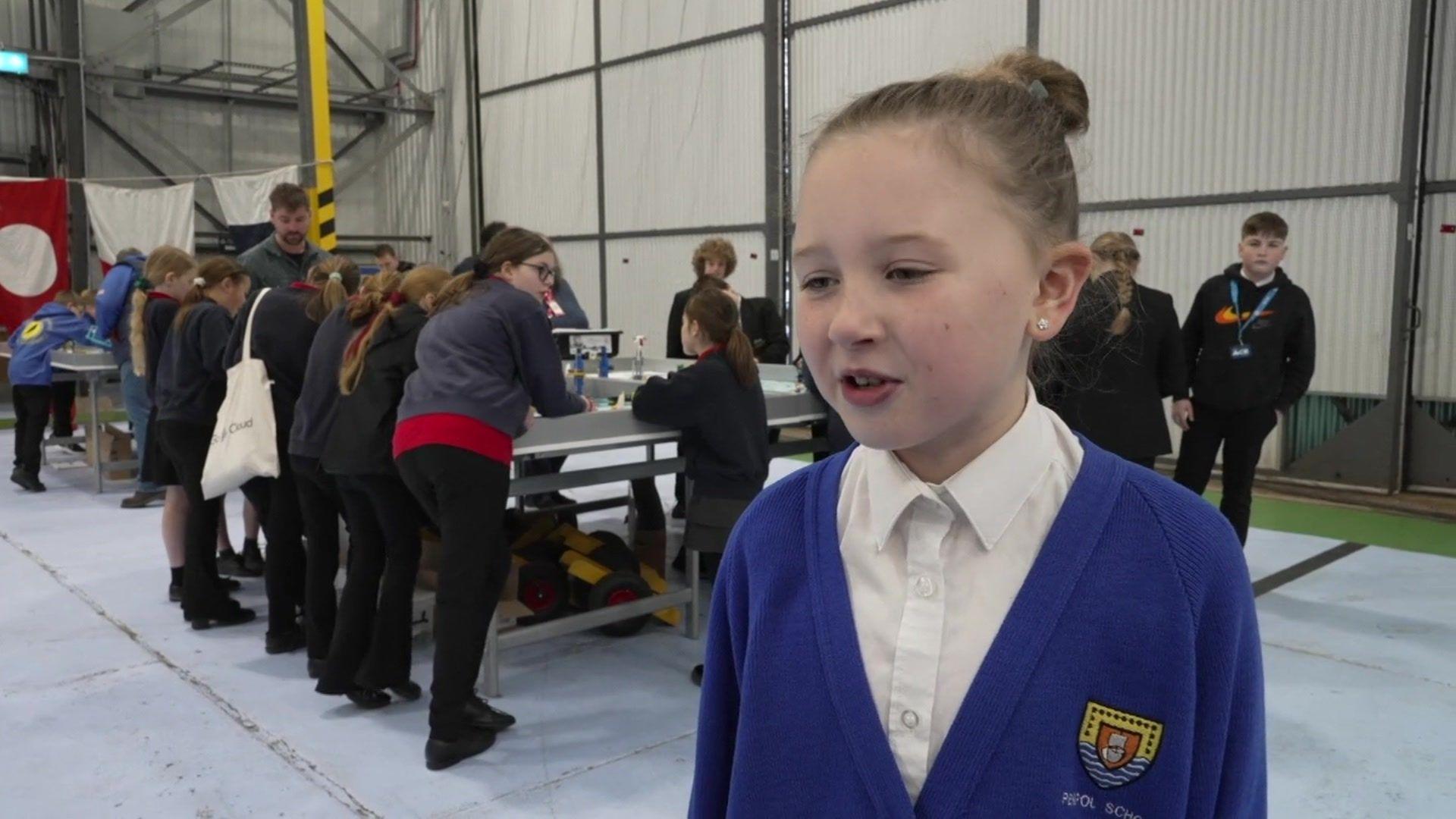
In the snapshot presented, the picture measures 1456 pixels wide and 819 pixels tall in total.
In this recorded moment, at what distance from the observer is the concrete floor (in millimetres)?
2537

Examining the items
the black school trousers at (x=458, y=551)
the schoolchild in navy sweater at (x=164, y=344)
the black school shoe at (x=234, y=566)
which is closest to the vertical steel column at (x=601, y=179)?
the black school shoe at (x=234, y=566)

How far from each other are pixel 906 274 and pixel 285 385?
3250 millimetres

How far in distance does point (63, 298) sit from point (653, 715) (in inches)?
240

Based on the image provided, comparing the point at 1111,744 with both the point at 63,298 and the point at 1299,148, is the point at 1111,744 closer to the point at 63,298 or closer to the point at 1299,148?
the point at 1299,148

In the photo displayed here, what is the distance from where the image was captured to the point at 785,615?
2.63ft

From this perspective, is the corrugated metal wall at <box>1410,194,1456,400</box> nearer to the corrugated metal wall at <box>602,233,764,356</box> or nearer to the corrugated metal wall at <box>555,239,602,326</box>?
the corrugated metal wall at <box>602,233,764,356</box>

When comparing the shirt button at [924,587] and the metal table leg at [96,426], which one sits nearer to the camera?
the shirt button at [924,587]

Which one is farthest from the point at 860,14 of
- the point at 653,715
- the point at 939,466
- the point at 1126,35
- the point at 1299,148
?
the point at 939,466

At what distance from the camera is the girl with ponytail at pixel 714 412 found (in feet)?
10.5

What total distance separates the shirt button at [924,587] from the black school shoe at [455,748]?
2235 millimetres

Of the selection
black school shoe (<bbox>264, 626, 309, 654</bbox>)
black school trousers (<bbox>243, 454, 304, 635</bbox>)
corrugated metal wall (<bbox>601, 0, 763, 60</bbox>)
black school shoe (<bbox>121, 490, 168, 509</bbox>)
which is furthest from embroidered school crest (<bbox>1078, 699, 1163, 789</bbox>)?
corrugated metal wall (<bbox>601, 0, 763, 60</bbox>)

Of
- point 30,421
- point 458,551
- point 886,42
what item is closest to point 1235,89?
point 886,42

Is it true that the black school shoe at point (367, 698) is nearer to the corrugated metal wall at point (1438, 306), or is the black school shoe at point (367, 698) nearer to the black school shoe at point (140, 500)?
the black school shoe at point (140, 500)

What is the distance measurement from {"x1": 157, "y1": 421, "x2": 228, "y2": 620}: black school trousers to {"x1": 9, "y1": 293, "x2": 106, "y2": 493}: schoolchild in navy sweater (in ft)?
9.99
